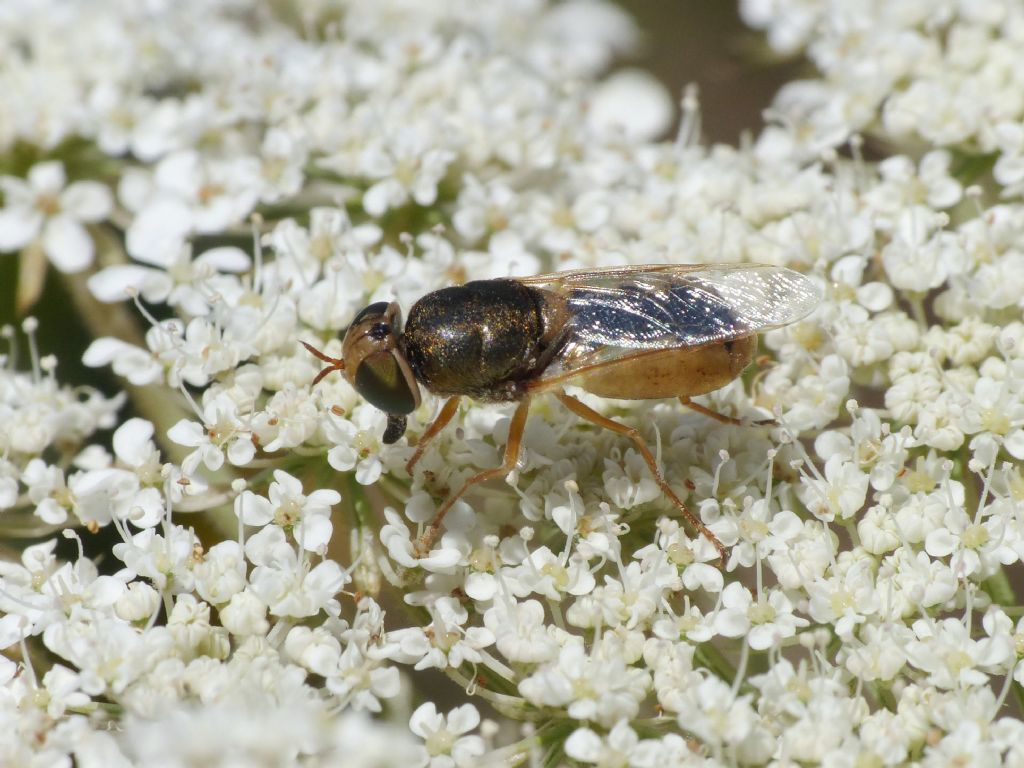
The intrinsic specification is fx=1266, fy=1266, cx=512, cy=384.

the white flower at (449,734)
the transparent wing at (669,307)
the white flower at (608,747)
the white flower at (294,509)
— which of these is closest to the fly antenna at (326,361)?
the white flower at (294,509)

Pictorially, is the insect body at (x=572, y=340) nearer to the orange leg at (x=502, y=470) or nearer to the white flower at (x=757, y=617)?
the orange leg at (x=502, y=470)

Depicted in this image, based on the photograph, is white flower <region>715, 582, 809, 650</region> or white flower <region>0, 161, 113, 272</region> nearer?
white flower <region>715, 582, 809, 650</region>

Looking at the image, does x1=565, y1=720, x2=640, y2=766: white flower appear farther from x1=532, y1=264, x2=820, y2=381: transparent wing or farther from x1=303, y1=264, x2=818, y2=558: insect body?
x1=532, y1=264, x2=820, y2=381: transparent wing

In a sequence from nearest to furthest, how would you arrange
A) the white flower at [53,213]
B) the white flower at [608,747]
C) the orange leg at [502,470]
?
the white flower at [608,747] < the orange leg at [502,470] < the white flower at [53,213]

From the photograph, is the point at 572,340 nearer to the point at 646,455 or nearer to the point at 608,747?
the point at 646,455

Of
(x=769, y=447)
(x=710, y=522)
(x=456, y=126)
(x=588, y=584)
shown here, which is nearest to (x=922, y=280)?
(x=769, y=447)

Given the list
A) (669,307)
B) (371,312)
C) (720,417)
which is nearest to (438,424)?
(371,312)

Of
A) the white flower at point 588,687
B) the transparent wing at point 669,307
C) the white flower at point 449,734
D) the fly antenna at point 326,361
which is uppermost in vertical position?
the transparent wing at point 669,307

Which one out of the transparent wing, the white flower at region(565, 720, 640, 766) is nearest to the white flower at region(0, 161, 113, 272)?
the transparent wing
